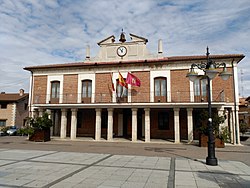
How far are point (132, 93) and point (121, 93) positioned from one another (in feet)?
3.70

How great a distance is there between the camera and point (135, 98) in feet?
63.3

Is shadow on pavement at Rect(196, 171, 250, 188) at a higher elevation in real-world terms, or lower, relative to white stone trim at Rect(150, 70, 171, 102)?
lower

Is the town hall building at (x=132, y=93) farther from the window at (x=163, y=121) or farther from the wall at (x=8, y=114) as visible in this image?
the wall at (x=8, y=114)

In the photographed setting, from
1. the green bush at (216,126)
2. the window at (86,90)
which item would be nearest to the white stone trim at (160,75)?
the green bush at (216,126)

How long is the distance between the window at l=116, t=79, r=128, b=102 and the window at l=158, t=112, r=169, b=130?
3.76 meters

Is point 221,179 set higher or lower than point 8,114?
lower

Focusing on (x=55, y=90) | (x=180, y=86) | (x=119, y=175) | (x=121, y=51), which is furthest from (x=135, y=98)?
(x=119, y=175)

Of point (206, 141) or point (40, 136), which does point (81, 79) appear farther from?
point (206, 141)

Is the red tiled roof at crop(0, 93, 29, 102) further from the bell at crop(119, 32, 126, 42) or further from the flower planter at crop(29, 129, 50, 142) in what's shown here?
the bell at crop(119, 32, 126, 42)

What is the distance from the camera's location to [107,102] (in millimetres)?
19188

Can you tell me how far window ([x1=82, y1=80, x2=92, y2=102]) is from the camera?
20556 mm

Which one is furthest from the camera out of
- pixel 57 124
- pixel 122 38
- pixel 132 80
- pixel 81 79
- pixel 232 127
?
pixel 57 124

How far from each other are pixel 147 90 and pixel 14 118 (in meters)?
20.7

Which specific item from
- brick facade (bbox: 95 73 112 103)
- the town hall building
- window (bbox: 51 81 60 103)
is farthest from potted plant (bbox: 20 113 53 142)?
brick facade (bbox: 95 73 112 103)
